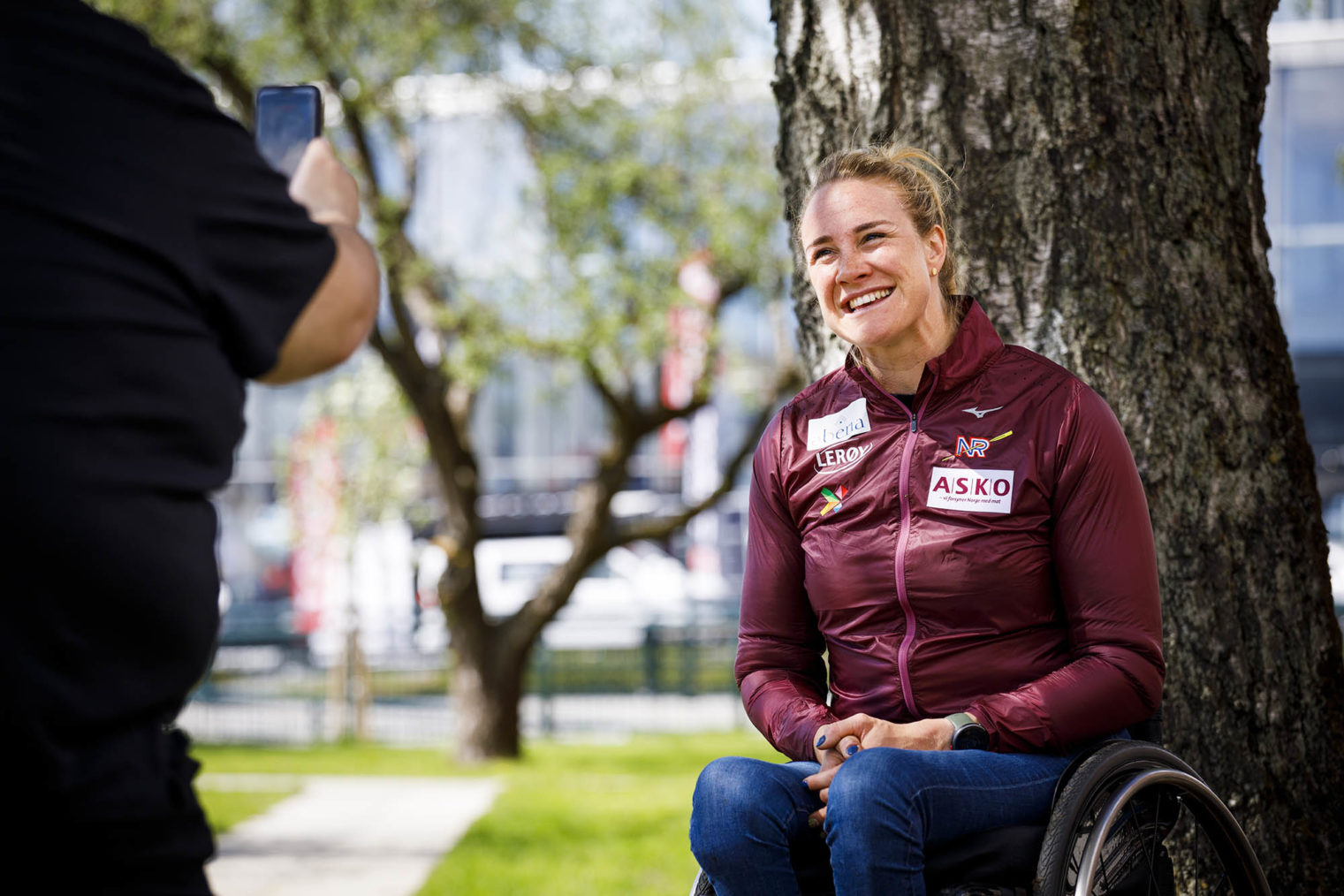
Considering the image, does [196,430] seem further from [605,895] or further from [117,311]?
[605,895]

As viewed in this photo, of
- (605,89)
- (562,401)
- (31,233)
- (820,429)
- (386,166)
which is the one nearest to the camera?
(31,233)

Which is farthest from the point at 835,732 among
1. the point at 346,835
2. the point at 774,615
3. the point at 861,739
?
the point at 346,835

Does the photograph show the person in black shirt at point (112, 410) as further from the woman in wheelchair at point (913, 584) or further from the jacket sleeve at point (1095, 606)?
the jacket sleeve at point (1095, 606)

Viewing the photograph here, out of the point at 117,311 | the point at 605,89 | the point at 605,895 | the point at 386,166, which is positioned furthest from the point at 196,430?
the point at 386,166

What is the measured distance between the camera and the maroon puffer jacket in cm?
226

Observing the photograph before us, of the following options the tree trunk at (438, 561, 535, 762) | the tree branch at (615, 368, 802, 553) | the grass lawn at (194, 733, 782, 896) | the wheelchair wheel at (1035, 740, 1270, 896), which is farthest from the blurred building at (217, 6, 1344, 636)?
the wheelchair wheel at (1035, 740, 1270, 896)

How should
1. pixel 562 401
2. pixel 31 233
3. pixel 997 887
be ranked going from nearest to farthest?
1. pixel 31 233
2. pixel 997 887
3. pixel 562 401

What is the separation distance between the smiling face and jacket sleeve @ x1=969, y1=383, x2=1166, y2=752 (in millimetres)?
361

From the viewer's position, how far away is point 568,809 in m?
8.83

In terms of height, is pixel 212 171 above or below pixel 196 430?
above

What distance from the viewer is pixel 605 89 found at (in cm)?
1218

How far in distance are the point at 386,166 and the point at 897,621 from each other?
1424 cm

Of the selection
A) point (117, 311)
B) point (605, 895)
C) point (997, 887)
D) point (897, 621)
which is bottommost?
point (605, 895)

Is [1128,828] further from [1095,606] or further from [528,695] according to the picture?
[528,695]
